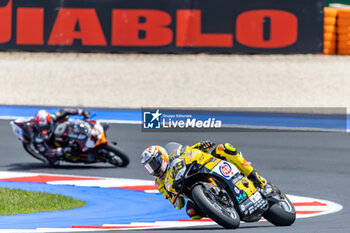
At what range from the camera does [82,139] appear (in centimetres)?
1517

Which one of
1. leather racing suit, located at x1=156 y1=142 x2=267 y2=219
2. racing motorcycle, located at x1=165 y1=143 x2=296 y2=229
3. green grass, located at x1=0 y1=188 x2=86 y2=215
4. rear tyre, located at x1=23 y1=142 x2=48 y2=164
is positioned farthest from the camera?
rear tyre, located at x1=23 y1=142 x2=48 y2=164

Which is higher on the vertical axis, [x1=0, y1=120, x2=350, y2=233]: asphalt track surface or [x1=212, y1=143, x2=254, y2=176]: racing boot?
[x1=212, y1=143, x2=254, y2=176]: racing boot

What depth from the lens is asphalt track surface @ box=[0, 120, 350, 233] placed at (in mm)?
9969

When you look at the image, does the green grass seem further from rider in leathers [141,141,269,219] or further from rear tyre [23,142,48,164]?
rear tyre [23,142,48,164]

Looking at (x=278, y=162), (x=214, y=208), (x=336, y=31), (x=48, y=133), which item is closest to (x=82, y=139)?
(x=48, y=133)

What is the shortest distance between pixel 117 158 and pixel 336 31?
12811 millimetres

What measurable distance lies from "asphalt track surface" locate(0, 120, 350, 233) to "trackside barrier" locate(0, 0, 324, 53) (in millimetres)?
6041

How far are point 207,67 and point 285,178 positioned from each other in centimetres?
1199

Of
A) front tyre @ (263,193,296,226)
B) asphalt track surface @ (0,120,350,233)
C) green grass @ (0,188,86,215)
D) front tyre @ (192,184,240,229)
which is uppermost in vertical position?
front tyre @ (192,184,240,229)

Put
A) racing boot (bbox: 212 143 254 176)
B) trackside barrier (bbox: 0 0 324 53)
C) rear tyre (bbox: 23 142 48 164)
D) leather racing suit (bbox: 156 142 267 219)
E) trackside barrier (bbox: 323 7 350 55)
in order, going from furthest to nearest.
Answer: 1. trackside barrier (bbox: 0 0 324 53)
2. trackside barrier (bbox: 323 7 350 55)
3. rear tyre (bbox: 23 142 48 164)
4. racing boot (bbox: 212 143 254 176)
5. leather racing suit (bbox: 156 142 267 219)

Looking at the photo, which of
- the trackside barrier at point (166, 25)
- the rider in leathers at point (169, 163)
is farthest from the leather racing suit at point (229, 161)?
the trackside barrier at point (166, 25)

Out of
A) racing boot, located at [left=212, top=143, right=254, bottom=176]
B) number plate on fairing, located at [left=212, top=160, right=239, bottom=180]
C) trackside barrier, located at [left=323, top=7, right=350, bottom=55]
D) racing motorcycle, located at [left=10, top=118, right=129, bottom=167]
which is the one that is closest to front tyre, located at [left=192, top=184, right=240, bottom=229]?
number plate on fairing, located at [left=212, top=160, right=239, bottom=180]

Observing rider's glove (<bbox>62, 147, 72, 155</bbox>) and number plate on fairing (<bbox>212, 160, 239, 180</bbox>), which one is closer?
number plate on fairing (<bbox>212, 160, 239, 180</bbox>)

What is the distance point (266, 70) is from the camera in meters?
25.8
